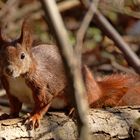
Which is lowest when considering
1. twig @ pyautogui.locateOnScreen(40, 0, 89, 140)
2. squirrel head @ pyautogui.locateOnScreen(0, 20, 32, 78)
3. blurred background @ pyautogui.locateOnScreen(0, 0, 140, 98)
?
twig @ pyautogui.locateOnScreen(40, 0, 89, 140)

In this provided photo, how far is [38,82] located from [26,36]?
0.93 ft

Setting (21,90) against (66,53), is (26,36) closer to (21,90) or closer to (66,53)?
(21,90)

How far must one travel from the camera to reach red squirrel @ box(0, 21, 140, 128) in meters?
2.77

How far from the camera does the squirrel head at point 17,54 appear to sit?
2721 millimetres

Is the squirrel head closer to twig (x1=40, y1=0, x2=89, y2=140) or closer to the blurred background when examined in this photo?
twig (x1=40, y1=0, x2=89, y2=140)

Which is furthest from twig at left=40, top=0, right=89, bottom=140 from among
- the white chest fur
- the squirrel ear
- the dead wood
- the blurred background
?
the blurred background

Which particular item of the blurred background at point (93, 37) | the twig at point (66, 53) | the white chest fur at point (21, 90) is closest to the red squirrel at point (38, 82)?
the white chest fur at point (21, 90)

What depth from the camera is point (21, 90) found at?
9.59 ft

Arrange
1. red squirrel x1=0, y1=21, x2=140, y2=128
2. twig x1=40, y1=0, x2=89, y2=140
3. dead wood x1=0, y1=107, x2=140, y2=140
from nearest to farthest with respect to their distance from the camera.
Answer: twig x1=40, y1=0, x2=89, y2=140 → dead wood x1=0, y1=107, x2=140, y2=140 → red squirrel x1=0, y1=21, x2=140, y2=128

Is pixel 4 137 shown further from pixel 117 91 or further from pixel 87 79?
pixel 117 91

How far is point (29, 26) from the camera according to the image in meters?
2.82

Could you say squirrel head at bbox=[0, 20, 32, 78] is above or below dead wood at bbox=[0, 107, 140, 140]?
above

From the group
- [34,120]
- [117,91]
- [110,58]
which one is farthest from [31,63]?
[110,58]

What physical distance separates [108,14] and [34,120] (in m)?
2.32
